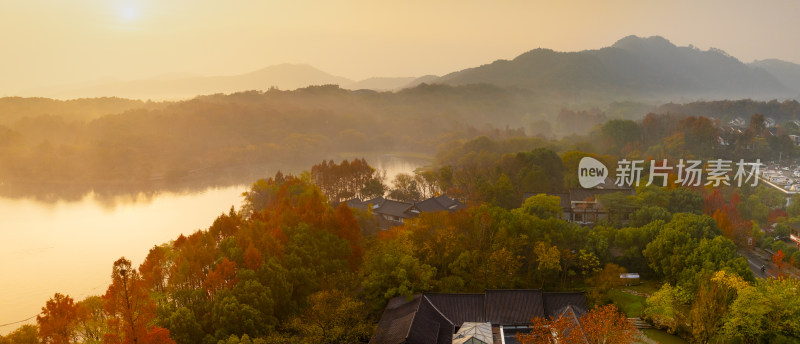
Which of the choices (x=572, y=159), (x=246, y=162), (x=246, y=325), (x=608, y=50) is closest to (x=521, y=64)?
(x=608, y=50)

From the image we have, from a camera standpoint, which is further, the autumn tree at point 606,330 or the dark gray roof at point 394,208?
the dark gray roof at point 394,208

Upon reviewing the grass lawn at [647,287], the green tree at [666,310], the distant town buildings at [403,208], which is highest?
the distant town buildings at [403,208]

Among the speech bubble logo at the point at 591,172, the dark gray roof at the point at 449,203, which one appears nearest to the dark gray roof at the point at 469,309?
the dark gray roof at the point at 449,203

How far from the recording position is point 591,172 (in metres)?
22.1

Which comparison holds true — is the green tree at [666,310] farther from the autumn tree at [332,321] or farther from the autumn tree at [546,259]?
the autumn tree at [332,321]

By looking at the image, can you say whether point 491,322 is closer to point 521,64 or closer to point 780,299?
point 780,299

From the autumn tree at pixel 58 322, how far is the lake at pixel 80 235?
13.9ft

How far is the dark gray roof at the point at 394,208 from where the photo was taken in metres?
20.4

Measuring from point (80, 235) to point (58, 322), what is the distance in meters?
12.2

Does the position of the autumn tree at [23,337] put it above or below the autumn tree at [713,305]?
above

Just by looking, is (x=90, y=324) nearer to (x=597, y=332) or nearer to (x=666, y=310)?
(x=597, y=332)

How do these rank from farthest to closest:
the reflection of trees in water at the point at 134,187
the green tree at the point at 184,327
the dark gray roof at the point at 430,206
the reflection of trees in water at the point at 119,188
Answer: the reflection of trees in water at the point at 134,187 < the reflection of trees in water at the point at 119,188 < the dark gray roof at the point at 430,206 < the green tree at the point at 184,327

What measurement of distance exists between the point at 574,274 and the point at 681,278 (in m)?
2.44

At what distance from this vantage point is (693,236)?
44.2 ft
